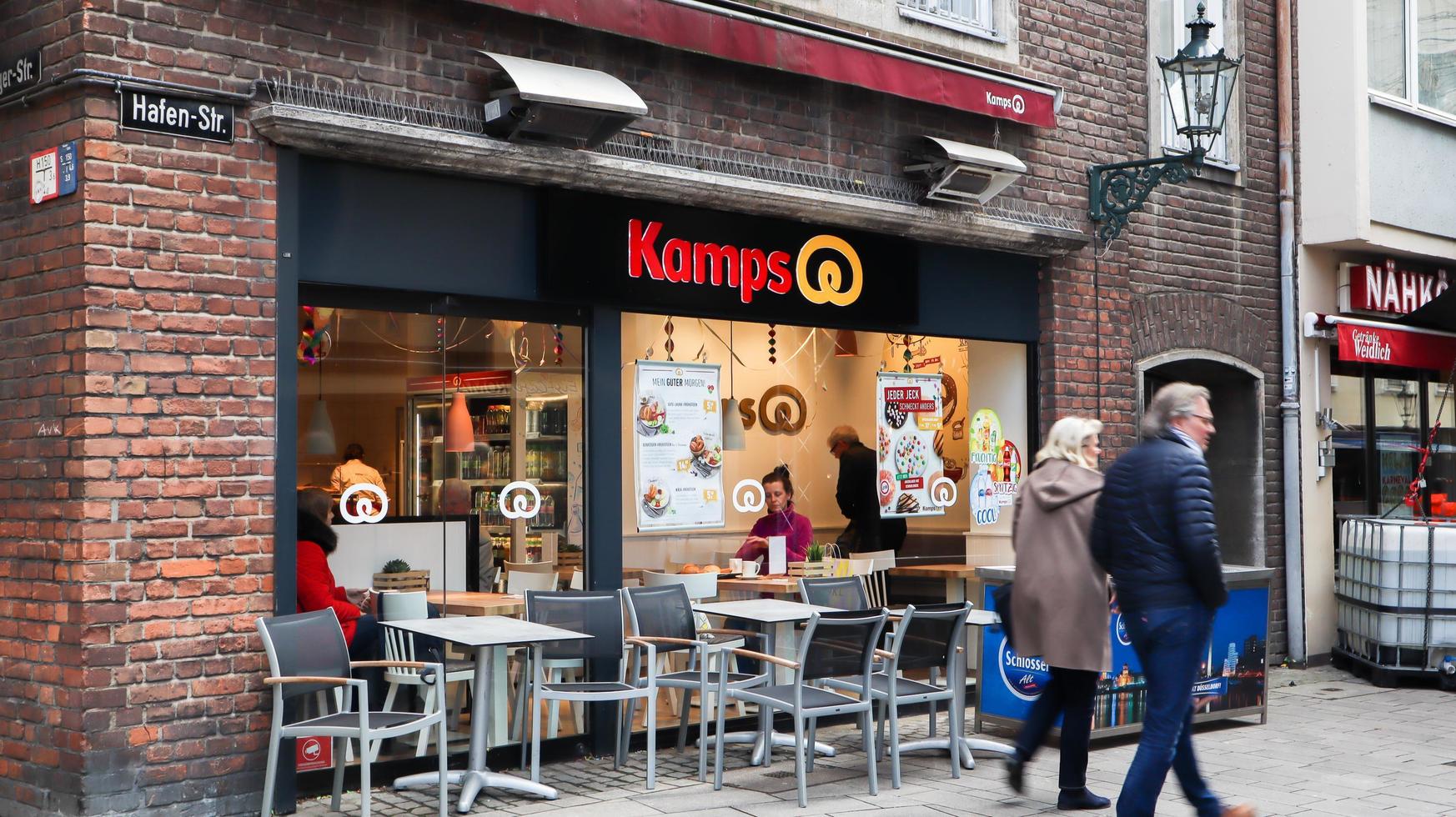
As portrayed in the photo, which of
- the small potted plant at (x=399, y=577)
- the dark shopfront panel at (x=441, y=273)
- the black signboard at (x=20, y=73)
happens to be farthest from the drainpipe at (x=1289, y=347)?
the black signboard at (x=20, y=73)

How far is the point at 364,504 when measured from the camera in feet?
23.4

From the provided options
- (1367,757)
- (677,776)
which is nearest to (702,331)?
(677,776)

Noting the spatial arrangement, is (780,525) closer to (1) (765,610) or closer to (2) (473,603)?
(1) (765,610)

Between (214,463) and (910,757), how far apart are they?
3967 mm

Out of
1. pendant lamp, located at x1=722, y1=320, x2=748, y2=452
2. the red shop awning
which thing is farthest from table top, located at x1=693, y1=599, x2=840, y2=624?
the red shop awning

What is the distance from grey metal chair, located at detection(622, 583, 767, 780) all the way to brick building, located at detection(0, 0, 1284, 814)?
0.34 m

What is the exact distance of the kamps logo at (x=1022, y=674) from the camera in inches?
317

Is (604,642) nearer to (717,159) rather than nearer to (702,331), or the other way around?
(702,331)

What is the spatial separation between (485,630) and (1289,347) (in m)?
7.78

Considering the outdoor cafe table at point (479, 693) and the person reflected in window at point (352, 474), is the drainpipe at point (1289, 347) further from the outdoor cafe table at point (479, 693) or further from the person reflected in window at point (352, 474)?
the person reflected in window at point (352, 474)

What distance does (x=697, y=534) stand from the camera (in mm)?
8750

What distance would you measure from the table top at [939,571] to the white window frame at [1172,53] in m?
3.74

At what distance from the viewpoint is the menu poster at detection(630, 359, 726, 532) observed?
8266mm

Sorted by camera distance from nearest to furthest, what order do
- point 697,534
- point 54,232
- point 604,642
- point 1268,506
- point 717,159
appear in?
point 54,232 < point 604,642 < point 717,159 < point 697,534 < point 1268,506
